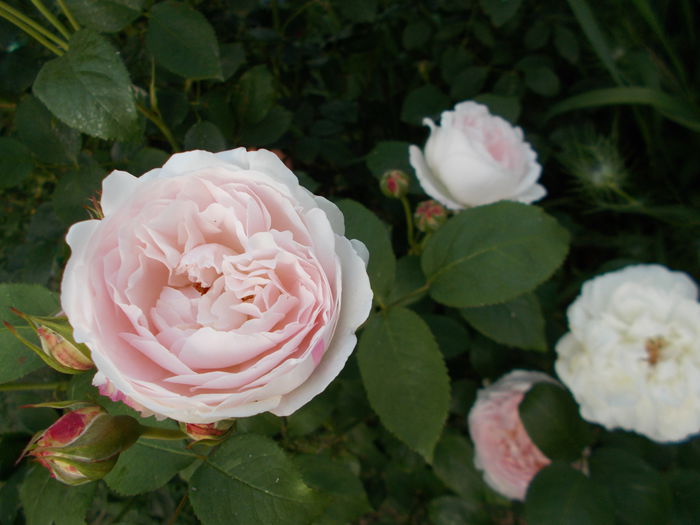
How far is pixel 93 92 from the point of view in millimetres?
483

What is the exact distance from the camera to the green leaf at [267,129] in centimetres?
75

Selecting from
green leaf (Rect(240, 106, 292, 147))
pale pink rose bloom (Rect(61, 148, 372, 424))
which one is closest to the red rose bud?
pale pink rose bloom (Rect(61, 148, 372, 424))

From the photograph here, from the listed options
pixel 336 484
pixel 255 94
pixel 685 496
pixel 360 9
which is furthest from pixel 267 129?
pixel 685 496

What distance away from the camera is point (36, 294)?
0.48 m

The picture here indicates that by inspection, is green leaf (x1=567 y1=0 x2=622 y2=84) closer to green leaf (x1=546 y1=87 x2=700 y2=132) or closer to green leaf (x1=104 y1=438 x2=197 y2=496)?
green leaf (x1=546 y1=87 x2=700 y2=132)

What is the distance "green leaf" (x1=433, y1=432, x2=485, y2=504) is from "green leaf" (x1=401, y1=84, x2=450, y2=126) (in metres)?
0.56

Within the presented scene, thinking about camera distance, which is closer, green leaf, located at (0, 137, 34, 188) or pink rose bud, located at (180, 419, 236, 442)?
pink rose bud, located at (180, 419, 236, 442)

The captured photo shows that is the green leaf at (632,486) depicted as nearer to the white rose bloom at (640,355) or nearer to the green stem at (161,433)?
the white rose bloom at (640,355)

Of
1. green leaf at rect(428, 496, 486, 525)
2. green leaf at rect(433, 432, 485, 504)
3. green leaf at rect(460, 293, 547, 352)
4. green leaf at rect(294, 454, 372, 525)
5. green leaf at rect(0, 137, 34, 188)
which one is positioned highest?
green leaf at rect(0, 137, 34, 188)

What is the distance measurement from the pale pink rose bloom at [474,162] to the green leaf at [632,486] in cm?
38

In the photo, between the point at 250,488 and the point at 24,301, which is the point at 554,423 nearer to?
the point at 250,488

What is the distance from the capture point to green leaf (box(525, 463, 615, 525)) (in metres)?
0.65

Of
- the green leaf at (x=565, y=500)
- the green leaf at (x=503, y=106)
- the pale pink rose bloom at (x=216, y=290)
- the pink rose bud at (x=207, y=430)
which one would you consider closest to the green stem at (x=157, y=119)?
the pale pink rose bloom at (x=216, y=290)

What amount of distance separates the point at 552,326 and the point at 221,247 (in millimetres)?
709
